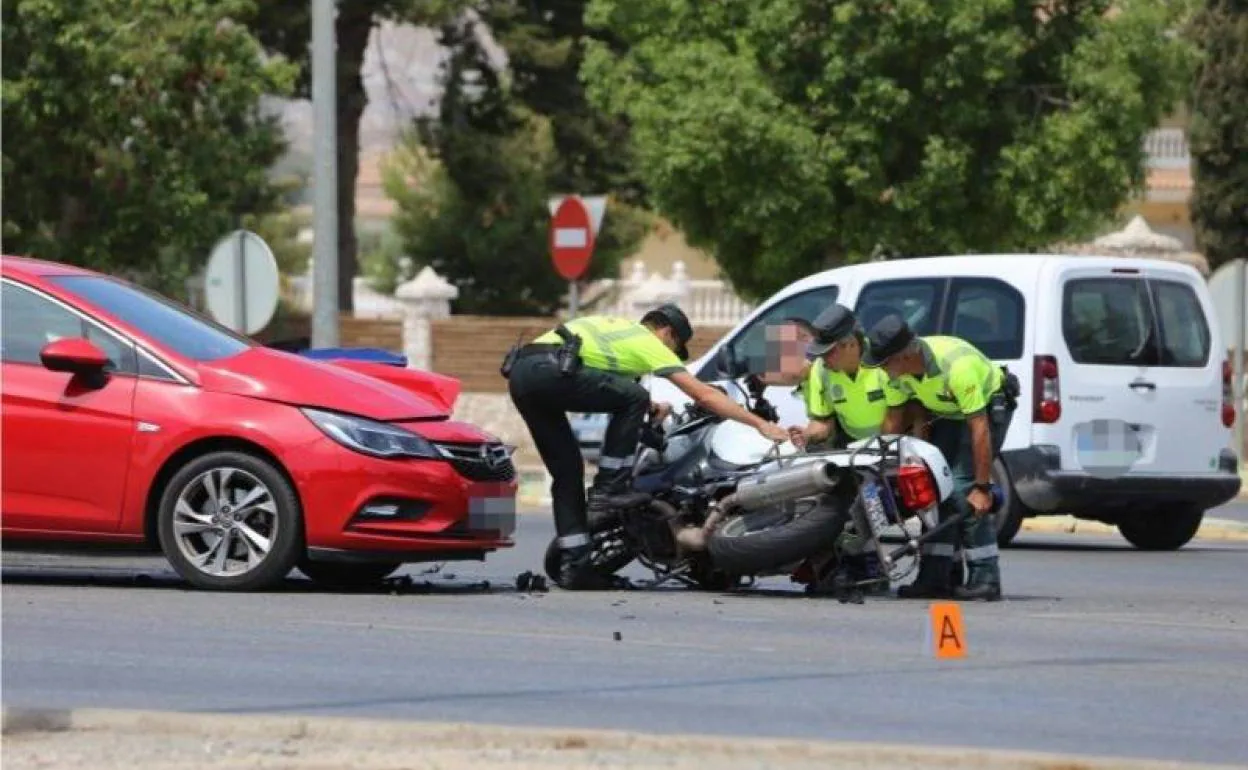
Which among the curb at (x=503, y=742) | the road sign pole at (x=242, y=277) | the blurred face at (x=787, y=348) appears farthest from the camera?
the road sign pole at (x=242, y=277)

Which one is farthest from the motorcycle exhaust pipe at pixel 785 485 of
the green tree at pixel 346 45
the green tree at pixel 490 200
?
the green tree at pixel 490 200

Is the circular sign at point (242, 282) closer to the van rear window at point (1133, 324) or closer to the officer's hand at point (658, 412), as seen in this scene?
the van rear window at point (1133, 324)

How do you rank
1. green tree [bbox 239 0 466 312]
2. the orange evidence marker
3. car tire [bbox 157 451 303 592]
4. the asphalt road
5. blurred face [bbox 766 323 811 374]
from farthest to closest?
green tree [bbox 239 0 466 312] → blurred face [bbox 766 323 811 374] → car tire [bbox 157 451 303 592] → the orange evidence marker → the asphalt road

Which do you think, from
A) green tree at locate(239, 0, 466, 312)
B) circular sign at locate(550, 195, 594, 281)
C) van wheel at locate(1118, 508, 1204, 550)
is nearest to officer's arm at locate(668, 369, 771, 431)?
van wheel at locate(1118, 508, 1204, 550)

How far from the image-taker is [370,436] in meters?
14.0

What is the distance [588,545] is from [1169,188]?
5017cm

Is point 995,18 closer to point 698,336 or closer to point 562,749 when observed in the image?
point 698,336

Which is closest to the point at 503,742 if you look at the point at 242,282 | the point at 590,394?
the point at 590,394

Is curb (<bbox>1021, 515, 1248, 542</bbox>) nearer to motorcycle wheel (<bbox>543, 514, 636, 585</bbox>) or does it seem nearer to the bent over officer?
motorcycle wheel (<bbox>543, 514, 636, 585</bbox>)

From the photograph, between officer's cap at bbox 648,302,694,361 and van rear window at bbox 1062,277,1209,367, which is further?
van rear window at bbox 1062,277,1209,367

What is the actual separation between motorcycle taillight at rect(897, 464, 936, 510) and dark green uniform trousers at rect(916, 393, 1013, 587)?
0.43 meters

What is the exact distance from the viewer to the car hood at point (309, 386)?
14.0 meters

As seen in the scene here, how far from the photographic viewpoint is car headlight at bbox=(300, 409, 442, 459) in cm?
1394

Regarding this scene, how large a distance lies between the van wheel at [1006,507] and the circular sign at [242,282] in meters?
8.44
